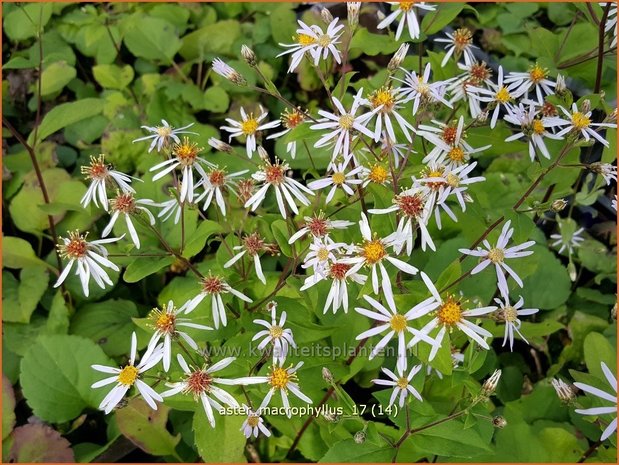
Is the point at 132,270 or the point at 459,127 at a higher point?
the point at 459,127

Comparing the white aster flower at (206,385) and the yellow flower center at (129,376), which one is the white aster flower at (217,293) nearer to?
the white aster flower at (206,385)

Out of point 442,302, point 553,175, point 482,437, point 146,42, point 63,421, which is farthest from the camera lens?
point 146,42

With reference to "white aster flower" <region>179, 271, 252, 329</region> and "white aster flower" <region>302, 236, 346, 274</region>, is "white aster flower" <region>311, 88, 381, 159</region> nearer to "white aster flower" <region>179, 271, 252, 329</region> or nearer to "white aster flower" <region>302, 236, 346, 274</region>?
"white aster flower" <region>302, 236, 346, 274</region>

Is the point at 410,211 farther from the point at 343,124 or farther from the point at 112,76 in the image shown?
the point at 112,76

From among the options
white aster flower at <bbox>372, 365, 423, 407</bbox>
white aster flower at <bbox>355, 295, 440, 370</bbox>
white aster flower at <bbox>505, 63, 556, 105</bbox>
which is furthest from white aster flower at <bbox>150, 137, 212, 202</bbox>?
white aster flower at <bbox>505, 63, 556, 105</bbox>

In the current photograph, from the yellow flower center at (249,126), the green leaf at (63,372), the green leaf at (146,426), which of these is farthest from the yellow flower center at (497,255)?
the green leaf at (63,372)

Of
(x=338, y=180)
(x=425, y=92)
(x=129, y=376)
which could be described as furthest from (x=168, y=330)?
(x=425, y=92)

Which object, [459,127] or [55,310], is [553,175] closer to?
[459,127]

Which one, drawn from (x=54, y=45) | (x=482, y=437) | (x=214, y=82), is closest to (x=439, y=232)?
(x=482, y=437)
